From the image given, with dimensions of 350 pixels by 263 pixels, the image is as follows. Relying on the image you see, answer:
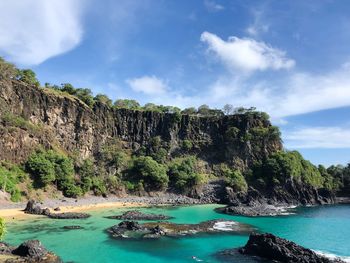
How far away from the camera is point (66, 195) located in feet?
232

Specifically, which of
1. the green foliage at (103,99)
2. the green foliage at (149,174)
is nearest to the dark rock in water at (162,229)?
the green foliage at (149,174)

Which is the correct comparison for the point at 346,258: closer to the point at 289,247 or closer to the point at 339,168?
the point at 289,247

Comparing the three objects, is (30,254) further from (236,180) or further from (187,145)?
(187,145)

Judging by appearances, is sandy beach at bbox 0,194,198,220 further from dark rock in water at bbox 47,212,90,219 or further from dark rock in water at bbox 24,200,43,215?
dark rock in water at bbox 47,212,90,219

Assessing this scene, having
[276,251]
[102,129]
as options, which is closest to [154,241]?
[276,251]

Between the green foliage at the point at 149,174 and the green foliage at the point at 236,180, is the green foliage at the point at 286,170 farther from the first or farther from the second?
the green foliage at the point at 149,174

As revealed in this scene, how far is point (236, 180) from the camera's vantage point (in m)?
90.0

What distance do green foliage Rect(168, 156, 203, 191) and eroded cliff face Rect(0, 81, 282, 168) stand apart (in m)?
9.95

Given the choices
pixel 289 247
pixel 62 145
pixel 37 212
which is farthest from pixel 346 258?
pixel 62 145

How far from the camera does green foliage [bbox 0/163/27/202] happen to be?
195ft

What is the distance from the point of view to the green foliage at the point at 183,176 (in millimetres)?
90812

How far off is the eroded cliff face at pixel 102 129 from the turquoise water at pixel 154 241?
1066 inches

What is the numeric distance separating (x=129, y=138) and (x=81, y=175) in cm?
2842

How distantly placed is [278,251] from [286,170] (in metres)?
61.2
